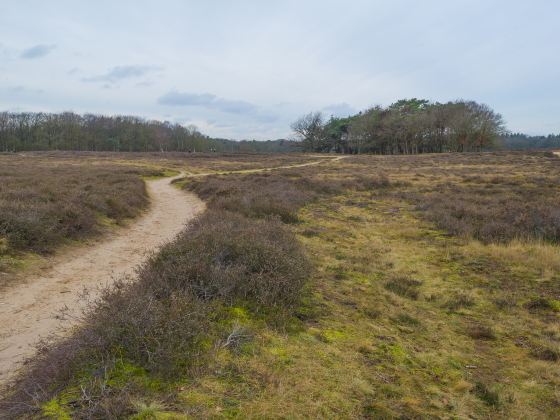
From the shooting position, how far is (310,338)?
16.4 ft

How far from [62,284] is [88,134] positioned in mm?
98556

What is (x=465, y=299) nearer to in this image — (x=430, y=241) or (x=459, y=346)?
(x=459, y=346)

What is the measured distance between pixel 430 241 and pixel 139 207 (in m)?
13.2

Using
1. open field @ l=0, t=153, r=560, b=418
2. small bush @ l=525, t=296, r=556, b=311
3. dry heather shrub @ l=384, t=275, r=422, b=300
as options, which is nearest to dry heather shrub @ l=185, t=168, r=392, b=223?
open field @ l=0, t=153, r=560, b=418

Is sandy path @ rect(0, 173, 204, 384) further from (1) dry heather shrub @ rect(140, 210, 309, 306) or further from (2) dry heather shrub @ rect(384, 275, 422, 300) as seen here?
(2) dry heather shrub @ rect(384, 275, 422, 300)

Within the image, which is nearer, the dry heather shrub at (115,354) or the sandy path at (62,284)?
the dry heather shrub at (115,354)

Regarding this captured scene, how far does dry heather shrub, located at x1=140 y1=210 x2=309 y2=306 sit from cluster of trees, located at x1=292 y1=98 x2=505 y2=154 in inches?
2919

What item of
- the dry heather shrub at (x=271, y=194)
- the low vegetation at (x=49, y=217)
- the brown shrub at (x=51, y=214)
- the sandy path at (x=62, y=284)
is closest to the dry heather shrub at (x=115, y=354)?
the sandy path at (x=62, y=284)

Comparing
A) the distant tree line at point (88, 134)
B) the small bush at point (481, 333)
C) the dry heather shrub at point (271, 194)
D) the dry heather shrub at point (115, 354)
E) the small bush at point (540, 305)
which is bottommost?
the small bush at point (481, 333)

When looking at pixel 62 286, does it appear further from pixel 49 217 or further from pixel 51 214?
pixel 51 214

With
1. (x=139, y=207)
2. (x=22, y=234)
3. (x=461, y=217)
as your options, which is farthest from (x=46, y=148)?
(x=461, y=217)

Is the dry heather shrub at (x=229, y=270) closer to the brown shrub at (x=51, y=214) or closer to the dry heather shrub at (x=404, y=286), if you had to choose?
the dry heather shrub at (x=404, y=286)

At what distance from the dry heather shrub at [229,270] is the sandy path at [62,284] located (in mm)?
1927

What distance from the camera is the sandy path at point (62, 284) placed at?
209 inches
